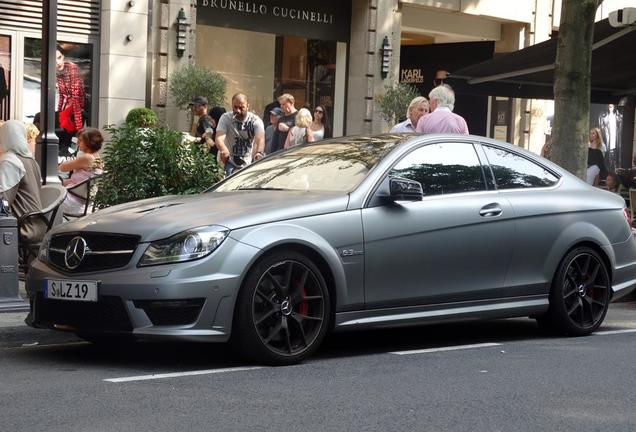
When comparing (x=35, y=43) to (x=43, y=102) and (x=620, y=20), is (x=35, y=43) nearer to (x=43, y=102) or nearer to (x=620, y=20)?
(x=43, y=102)

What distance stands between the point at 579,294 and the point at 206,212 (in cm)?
314

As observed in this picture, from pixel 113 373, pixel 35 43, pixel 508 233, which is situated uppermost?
pixel 35 43

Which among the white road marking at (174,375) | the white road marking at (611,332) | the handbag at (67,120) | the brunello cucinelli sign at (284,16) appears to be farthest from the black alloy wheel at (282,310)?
the brunello cucinelli sign at (284,16)

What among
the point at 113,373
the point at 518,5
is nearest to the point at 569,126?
the point at 113,373

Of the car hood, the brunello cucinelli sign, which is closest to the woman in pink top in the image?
the car hood

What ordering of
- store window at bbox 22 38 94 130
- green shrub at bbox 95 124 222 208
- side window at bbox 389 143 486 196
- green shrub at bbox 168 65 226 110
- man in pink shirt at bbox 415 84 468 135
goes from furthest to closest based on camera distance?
green shrub at bbox 168 65 226 110 < store window at bbox 22 38 94 130 < man in pink shirt at bbox 415 84 468 135 < green shrub at bbox 95 124 222 208 < side window at bbox 389 143 486 196

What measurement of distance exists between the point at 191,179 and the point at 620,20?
8024 millimetres

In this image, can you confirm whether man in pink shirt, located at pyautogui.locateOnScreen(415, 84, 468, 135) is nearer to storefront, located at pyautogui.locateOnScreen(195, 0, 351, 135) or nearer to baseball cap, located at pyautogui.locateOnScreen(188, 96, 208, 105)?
baseball cap, located at pyautogui.locateOnScreen(188, 96, 208, 105)

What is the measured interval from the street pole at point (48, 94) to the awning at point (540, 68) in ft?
23.1

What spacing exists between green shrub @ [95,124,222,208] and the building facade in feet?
26.1

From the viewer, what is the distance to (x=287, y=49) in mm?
22406

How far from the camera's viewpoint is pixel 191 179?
1069 cm

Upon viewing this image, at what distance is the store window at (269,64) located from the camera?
2130 centimetres

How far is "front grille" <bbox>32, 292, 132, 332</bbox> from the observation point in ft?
23.7
